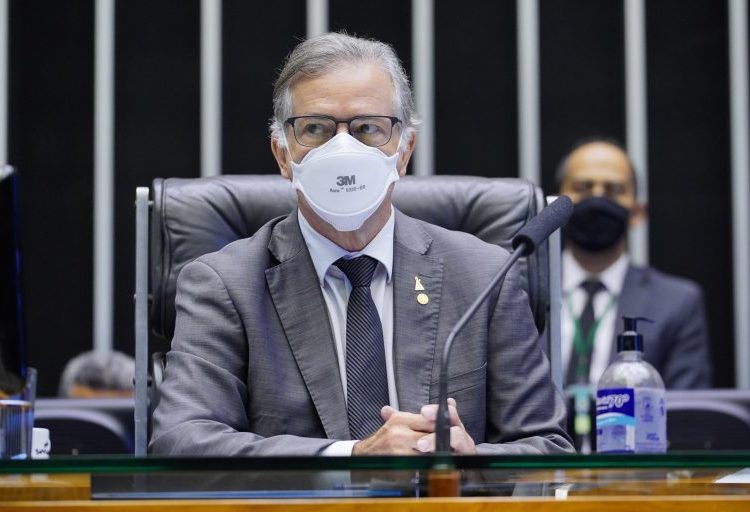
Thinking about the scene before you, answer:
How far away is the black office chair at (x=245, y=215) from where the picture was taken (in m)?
2.63

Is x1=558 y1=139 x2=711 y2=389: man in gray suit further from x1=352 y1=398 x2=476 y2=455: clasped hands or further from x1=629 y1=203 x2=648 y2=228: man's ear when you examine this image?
x1=352 y1=398 x2=476 y2=455: clasped hands

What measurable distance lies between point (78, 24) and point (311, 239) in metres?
3.36

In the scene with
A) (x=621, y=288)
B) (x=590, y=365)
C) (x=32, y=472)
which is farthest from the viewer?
(x=621, y=288)

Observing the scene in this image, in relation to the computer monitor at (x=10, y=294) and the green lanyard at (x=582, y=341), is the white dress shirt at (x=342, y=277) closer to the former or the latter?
the computer monitor at (x=10, y=294)

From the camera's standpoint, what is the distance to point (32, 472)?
1.34 m

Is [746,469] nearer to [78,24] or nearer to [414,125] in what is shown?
[414,125]

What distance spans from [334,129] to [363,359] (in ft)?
1.34

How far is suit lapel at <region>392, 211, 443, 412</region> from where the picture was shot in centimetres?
241

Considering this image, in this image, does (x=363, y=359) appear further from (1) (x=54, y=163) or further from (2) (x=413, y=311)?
(1) (x=54, y=163)

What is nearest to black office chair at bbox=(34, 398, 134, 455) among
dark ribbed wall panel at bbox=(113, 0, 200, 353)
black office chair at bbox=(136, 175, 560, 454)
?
black office chair at bbox=(136, 175, 560, 454)

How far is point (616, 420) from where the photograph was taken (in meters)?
2.32

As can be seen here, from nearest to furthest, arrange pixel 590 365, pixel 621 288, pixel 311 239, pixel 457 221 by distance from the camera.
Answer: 1. pixel 311 239
2. pixel 457 221
3. pixel 590 365
4. pixel 621 288

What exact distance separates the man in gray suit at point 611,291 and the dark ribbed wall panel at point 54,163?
6.59 ft

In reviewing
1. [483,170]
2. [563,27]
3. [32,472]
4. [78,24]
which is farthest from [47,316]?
[32,472]
